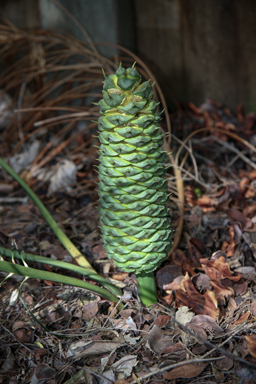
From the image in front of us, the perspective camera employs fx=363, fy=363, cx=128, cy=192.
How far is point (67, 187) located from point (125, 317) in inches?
37.3

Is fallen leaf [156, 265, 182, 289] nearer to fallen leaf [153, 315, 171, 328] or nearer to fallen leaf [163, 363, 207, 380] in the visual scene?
fallen leaf [153, 315, 171, 328]

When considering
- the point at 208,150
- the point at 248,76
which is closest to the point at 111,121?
the point at 208,150

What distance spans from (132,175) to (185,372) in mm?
509

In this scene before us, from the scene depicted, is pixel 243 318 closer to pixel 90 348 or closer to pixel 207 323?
pixel 207 323

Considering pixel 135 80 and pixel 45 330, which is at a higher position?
pixel 135 80

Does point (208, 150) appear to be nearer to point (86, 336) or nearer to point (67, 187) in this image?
point (67, 187)

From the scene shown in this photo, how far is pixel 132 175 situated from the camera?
2.96 feet

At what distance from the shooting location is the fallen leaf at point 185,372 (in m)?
0.89

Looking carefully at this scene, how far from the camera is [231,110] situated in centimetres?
241

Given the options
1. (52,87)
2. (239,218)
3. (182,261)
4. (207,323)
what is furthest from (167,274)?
(52,87)

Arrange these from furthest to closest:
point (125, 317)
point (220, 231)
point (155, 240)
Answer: point (220, 231) → point (125, 317) → point (155, 240)

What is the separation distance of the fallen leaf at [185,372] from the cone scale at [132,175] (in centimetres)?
26

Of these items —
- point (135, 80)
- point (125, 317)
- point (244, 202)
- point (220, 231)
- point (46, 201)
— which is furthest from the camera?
point (46, 201)

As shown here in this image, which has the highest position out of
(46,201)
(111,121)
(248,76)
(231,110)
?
(111,121)
